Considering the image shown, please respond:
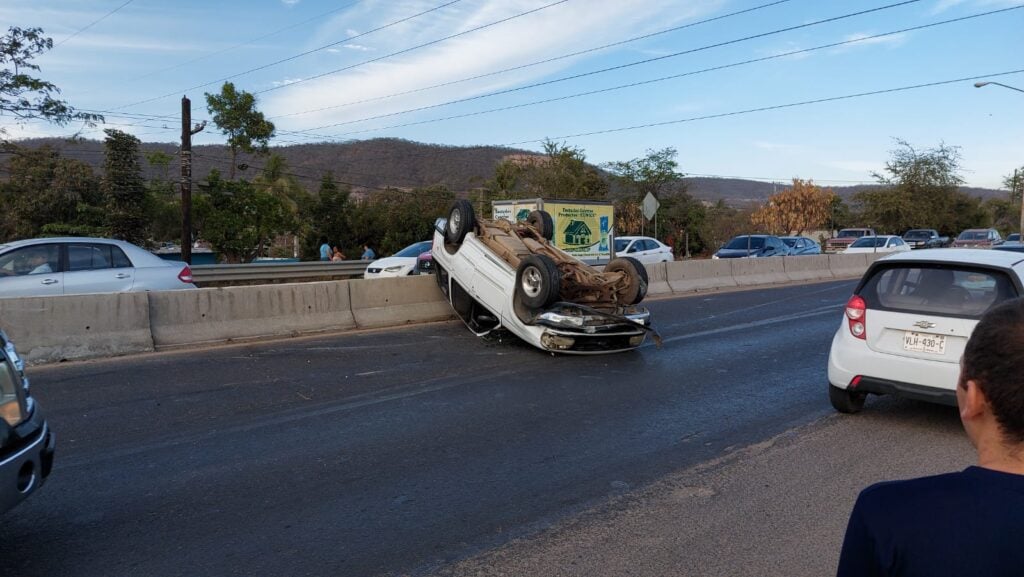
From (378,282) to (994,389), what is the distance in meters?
12.1

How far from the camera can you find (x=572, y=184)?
162ft

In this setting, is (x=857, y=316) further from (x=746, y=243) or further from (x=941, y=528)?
(x=746, y=243)

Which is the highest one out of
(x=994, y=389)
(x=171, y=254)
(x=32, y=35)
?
(x=32, y=35)

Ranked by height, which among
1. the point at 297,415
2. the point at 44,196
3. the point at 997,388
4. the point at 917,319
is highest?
the point at 44,196

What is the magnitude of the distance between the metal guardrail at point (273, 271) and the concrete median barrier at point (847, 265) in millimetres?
16812

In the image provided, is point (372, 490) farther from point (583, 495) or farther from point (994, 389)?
point (994, 389)

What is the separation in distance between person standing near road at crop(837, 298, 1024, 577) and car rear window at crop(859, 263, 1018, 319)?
5396mm

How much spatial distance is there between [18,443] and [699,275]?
19.1 meters

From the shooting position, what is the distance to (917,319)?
6516 millimetres

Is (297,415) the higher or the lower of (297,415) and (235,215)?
the lower

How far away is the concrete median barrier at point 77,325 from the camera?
9.37 m

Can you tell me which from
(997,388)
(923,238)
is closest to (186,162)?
(997,388)

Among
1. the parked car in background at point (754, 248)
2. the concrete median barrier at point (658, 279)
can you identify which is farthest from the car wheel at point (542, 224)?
the parked car in background at point (754, 248)

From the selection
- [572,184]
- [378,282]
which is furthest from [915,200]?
[378,282]
